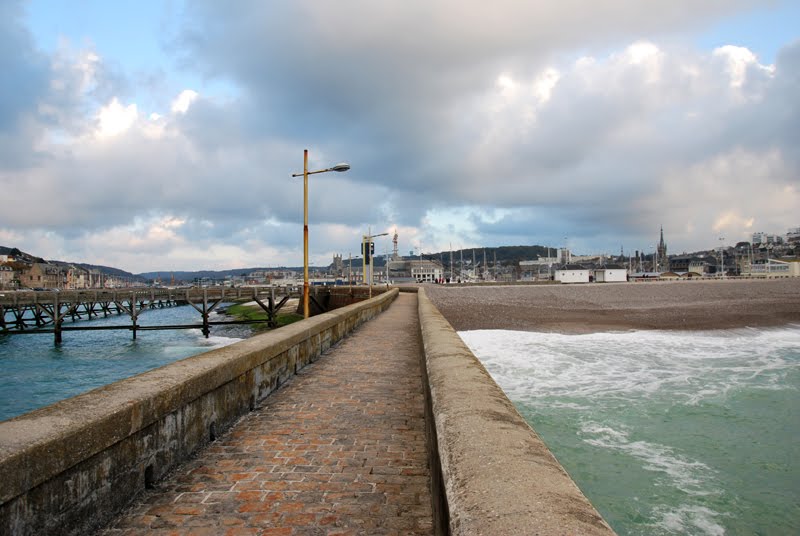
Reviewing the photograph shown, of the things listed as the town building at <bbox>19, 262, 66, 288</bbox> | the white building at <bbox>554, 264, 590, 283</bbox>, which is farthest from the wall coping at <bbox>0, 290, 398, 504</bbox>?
the town building at <bbox>19, 262, 66, 288</bbox>

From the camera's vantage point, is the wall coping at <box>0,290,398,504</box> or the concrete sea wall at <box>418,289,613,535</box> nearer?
the concrete sea wall at <box>418,289,613,535</box>

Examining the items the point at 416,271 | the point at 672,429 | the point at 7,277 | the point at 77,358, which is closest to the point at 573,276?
the point at 416,271

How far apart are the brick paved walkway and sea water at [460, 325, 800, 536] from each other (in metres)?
4.15

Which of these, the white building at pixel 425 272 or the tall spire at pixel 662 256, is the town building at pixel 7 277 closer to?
the white building at pixel 425 272

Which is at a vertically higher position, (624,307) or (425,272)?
(425,272)

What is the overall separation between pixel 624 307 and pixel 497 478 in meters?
46.8

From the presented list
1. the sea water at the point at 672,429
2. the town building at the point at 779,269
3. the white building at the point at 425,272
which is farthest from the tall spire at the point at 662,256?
the sea water at the point at 672,429

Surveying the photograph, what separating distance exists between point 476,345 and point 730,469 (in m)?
16.0

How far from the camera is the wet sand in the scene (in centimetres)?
3381

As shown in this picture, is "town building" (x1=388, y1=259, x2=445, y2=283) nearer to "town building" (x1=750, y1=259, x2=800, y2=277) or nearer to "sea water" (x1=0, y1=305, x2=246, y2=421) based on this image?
"town building" (x1=750, y1=259, x2=800, y2=277)

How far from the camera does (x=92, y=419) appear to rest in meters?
3.27

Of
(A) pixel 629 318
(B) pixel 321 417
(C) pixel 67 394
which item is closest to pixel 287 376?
(B) pixel 321 417

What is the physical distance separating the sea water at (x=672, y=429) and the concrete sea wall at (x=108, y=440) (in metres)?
5.92

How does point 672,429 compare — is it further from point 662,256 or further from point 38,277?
point 662,256
